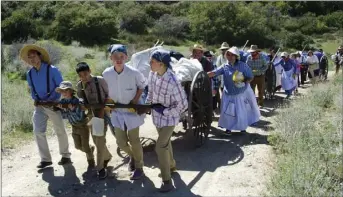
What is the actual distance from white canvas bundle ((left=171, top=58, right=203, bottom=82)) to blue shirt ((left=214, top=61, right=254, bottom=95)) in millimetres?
746

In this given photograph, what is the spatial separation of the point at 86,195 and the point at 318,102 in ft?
23.2

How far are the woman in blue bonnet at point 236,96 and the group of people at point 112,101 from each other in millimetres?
2333

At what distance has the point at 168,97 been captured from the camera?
515cm

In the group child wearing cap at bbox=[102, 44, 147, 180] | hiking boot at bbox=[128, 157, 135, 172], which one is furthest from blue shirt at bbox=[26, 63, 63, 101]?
hiking boot at bbox=[128, 157, 135, 172]

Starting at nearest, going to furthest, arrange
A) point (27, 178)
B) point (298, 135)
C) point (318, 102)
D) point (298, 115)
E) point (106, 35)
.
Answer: point (27, 178), point (298, 135), point (298, 115), point (318, 102), point (106, 35)

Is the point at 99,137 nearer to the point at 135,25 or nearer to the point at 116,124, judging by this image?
the point at 116,124

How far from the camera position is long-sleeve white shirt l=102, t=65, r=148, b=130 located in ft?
17.6

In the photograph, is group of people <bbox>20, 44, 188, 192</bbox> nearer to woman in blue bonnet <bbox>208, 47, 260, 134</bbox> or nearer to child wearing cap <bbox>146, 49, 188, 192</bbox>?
child wearing cap <bbox>146, 49, 188, 192</bbox>

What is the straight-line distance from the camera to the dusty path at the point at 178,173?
5570mm

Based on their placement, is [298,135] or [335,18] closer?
[298,135]

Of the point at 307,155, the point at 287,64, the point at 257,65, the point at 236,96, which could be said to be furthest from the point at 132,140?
the point at 287,64

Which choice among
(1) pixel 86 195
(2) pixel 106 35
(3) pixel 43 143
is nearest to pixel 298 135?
(1) pixel 86 195

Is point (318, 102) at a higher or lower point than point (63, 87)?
lower

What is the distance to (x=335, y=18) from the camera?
50250 mm
